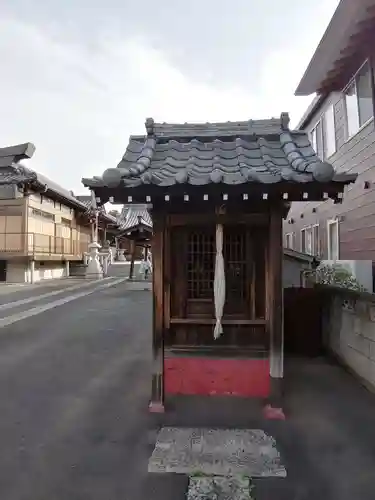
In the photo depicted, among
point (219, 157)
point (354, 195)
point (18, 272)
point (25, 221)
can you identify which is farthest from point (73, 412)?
point (18, 272)

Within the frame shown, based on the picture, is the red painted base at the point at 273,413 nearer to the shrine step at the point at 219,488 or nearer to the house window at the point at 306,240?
the shrine step at the point at 219,488

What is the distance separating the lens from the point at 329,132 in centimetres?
1041

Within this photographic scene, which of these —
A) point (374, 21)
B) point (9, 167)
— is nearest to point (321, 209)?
point (374, 21)

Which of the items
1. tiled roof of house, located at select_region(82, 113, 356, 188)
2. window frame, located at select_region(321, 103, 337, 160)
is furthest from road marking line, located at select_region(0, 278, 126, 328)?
window frame, located at select_region(321, 103, 337, 160)

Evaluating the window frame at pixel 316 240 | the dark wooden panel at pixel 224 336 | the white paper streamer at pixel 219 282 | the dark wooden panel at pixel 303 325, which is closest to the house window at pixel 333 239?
the window frame at pixel 316 240

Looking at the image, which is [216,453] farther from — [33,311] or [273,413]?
[33,311]

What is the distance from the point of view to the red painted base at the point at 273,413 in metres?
4.17

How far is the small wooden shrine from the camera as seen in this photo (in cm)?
430

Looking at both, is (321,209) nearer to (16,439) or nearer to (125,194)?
(125,194)

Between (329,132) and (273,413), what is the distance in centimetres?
826

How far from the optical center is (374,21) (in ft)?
16.6

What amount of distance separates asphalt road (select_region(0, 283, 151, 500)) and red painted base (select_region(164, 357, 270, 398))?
470 millimetres

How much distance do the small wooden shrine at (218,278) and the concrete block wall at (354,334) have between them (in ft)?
4.85

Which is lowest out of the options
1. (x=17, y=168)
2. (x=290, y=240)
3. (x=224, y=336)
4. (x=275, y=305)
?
(x=224, y=336)
